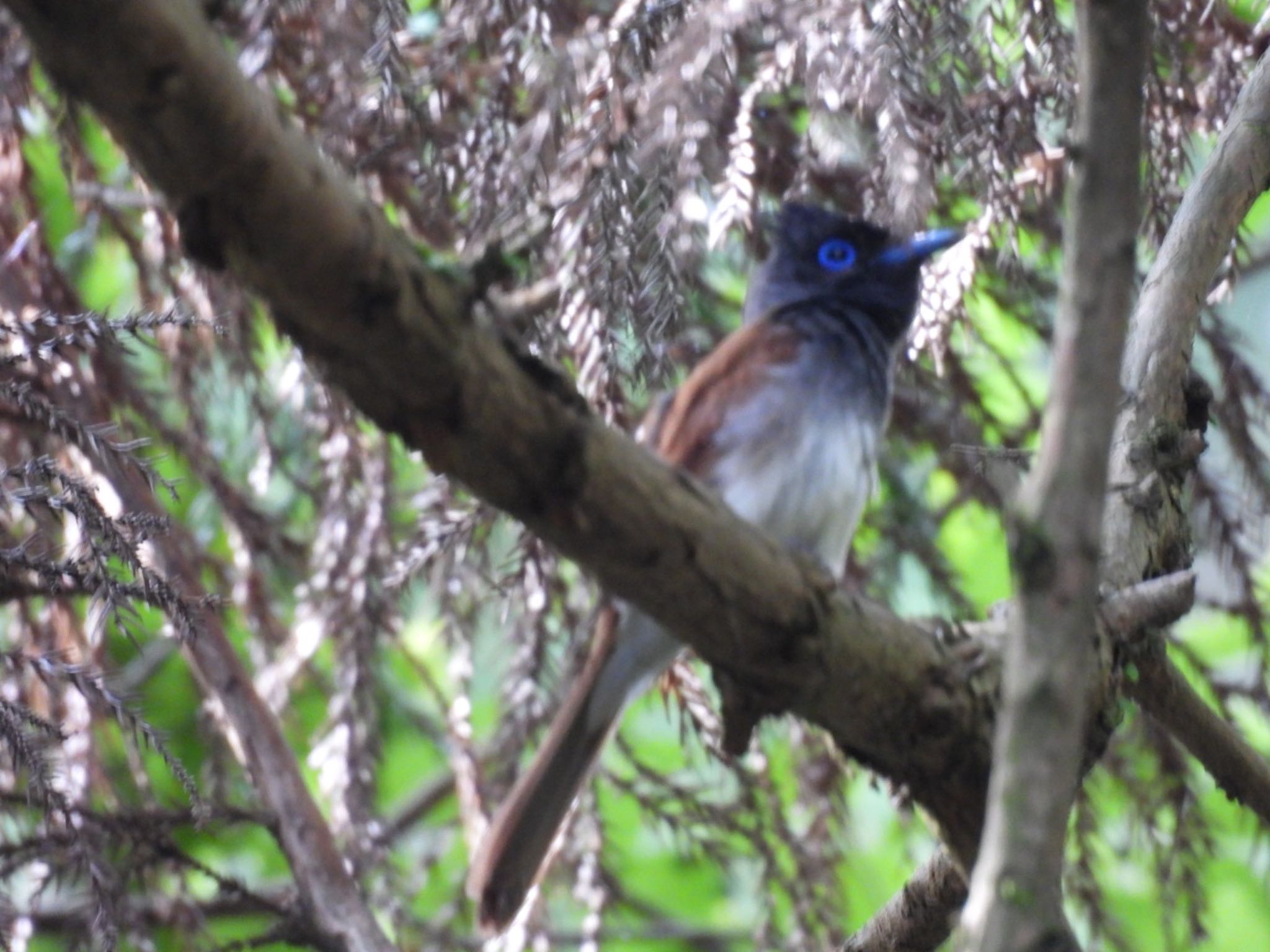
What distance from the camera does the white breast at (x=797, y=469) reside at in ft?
10.4

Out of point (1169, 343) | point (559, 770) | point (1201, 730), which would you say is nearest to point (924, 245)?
point (1169, 343)

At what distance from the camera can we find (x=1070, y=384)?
1638 millimetres

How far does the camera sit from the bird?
3.06 m

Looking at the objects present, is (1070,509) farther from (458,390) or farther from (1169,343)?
(1169,343)

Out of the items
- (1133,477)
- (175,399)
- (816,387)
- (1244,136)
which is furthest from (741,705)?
(175,399)

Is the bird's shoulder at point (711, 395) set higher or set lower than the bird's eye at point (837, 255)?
lower

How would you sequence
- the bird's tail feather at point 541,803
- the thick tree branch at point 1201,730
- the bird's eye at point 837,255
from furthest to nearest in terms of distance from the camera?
the bird's eye at point 837,255
the bird's tail feather at point 541,803
the thick tree branch at point 1201,730

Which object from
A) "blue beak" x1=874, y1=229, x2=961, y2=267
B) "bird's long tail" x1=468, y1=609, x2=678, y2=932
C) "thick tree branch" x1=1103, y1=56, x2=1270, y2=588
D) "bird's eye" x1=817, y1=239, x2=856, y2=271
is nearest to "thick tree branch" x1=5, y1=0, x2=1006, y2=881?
"thick tree branch" x1=1103, y1=56, x2=1270, y2=588

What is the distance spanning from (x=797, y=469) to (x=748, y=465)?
0.11m

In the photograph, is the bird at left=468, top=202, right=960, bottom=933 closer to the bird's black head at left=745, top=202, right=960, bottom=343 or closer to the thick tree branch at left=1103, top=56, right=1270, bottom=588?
the bird's black head at left=745, top=202, right=960, bottom=343

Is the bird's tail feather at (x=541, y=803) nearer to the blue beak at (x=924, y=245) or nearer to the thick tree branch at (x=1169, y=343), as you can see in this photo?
the thick tree branch at (x=1169, y=343)

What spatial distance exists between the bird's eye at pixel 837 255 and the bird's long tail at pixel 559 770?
1.14m

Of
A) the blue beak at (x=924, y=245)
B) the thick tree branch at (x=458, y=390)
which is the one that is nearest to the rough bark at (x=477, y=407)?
the thick tree branch at (x=458, y=390)

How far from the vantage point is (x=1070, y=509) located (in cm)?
162
